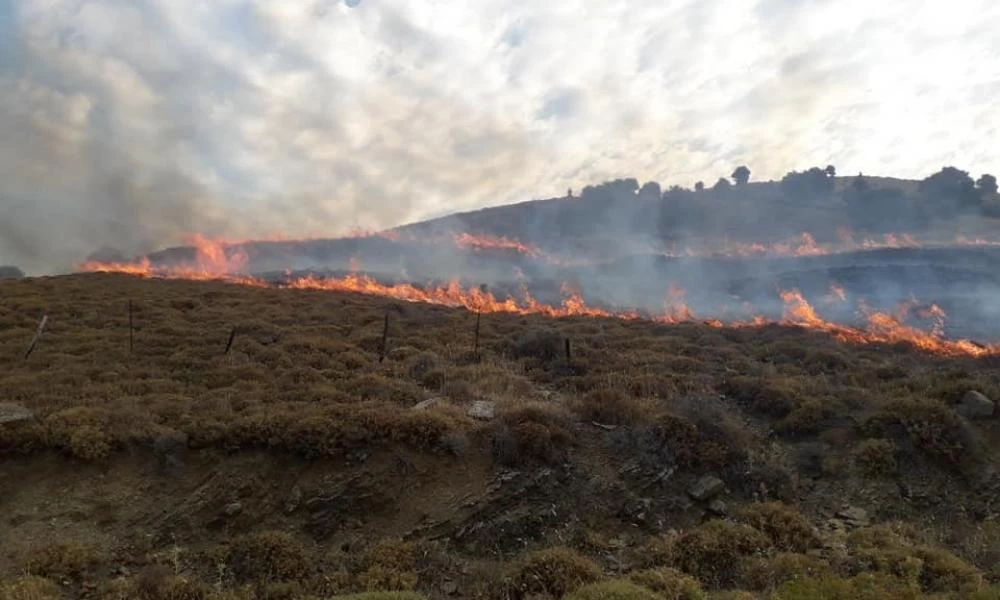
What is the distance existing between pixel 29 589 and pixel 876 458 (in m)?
14.4

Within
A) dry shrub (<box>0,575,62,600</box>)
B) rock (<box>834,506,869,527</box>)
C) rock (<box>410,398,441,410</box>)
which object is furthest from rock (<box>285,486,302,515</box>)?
rock (<box>834,506,869,527</box>)

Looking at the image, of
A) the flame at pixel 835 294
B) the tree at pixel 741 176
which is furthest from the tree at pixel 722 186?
the flame at pixel 835 294

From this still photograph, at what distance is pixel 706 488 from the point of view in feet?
38.4

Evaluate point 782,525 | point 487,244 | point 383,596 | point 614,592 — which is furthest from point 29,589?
point 487,244

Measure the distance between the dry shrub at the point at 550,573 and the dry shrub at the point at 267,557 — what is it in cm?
309

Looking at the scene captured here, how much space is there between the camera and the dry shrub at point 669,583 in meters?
7.97

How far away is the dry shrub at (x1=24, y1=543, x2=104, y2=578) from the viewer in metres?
8.69

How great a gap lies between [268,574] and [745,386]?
1285cm

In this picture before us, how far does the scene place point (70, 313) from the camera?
24.8 metres

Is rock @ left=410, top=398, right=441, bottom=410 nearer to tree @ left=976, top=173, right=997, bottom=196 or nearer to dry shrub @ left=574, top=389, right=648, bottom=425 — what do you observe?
dry shrub @ left=574, top=389, right=648, bottom=425

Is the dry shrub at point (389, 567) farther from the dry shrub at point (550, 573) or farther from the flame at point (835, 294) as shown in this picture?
the flame at point (835, 294)

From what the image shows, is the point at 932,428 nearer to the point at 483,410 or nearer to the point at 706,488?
the point at 706,488

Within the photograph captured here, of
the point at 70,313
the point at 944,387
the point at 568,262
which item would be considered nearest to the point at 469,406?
the point at 944,387

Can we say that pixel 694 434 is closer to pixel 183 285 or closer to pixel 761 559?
pixel 761 559
